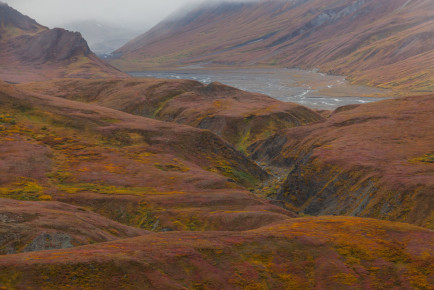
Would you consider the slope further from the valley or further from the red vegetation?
the red vegetation

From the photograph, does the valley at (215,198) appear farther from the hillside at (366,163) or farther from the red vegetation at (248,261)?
the hillside at (366,163)

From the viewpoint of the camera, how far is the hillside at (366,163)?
5238 centimetres

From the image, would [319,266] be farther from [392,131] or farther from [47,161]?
[392,131]

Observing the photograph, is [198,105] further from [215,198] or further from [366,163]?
[215,198]

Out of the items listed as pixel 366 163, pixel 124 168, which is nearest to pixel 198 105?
pixel 124 168

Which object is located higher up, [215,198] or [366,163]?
[366,163]

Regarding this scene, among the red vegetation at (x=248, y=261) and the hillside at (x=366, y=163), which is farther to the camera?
the hillside at (x=366, y=163)

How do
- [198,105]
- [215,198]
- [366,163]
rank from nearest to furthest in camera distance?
[215,198] → [366,163] → [198,105]

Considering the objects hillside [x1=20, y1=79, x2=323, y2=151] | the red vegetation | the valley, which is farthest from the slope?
hillside [x1=20, y1=79, x2=323, y2=151]

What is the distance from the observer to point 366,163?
210 feet

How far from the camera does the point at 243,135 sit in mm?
122375

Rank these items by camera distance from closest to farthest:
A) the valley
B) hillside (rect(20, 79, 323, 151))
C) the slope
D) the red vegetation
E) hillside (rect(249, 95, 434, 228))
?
1. the red vegetation
2. the valley
3. the slope
4. hillside (rect(249, 95, 434, 228))
5. hillside (rect(20, 79, 323, 151))

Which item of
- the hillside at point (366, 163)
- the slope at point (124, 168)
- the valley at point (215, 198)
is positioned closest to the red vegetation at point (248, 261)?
→ the valley at point (215, 198)

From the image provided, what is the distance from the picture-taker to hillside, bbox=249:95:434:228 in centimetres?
5238
